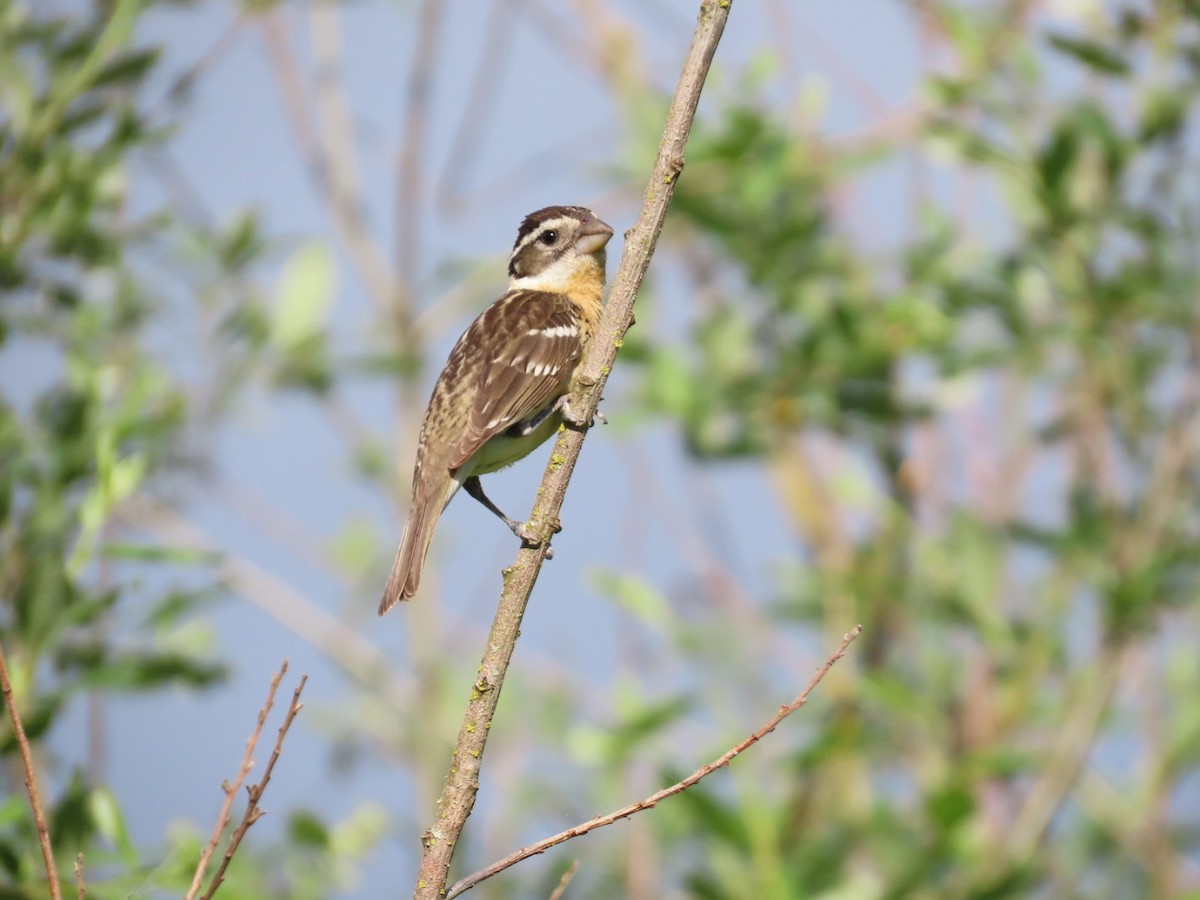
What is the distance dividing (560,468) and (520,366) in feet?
5.51

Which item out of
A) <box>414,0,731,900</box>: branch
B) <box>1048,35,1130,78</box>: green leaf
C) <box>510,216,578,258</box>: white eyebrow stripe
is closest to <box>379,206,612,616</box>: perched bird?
<box>510,216,578,258</box>: white eyebrow stripe

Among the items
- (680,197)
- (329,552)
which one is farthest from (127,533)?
(680,197)

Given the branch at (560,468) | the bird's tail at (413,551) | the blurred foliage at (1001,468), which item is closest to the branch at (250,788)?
the branch at (560,468)

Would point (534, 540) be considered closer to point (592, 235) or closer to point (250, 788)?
point (250, 788)

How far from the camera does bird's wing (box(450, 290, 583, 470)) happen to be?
167 inches

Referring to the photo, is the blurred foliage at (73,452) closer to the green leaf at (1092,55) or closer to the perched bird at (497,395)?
the perched bird at (497,395)

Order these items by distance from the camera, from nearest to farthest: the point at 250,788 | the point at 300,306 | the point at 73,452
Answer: the point at 250,788, the point at 73,452, the point at 300,306

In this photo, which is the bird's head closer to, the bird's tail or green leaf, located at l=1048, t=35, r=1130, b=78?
the bird's tail

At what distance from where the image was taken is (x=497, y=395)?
4.32 metres

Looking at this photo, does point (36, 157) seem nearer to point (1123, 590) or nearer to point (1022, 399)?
point (1123, 590)

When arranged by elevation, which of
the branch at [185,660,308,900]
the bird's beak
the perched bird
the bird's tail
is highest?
the bird's beak

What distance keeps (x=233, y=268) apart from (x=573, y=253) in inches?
62.4

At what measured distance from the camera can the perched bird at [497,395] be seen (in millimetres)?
4203

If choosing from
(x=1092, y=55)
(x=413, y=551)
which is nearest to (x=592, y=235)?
(x=413, y=551)
